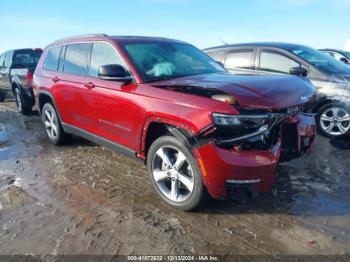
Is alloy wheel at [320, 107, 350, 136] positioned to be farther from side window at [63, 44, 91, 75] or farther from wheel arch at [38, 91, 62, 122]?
wheel arch at [38, 91, 62, 122]

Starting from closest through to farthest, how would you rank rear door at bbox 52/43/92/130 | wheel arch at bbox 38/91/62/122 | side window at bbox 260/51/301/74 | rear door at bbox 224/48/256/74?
1. rear door at bbox 52/43/92/130
2. wheel arch at bbox 38/91/62/122
3. side window at bbox 260/51/301/74
4. rear door at bbox 224/48/256/74

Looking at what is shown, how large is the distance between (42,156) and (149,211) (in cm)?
271

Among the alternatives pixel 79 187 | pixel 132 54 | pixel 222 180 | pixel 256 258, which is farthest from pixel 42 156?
pixel 256 258

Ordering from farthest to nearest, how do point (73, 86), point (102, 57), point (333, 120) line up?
1. point (333, 120)
2. point (73, 86)
3. point (102, 57)

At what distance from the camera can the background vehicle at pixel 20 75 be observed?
342 inches

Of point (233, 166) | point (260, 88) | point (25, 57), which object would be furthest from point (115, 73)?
point (25, 57)

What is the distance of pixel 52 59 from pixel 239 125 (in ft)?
13.3

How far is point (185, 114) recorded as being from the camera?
3.14 metres

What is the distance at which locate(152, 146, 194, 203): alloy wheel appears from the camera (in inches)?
132

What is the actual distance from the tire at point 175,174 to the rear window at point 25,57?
8.45 metres

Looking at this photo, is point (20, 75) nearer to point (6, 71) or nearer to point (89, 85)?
point (6, 71)

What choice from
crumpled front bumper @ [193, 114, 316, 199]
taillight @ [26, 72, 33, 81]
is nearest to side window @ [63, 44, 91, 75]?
crumpled front bumper @ [193, 114, 316, 199]

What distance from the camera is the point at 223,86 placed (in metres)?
3.16

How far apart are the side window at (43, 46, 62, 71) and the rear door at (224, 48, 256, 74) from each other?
3.35 m
